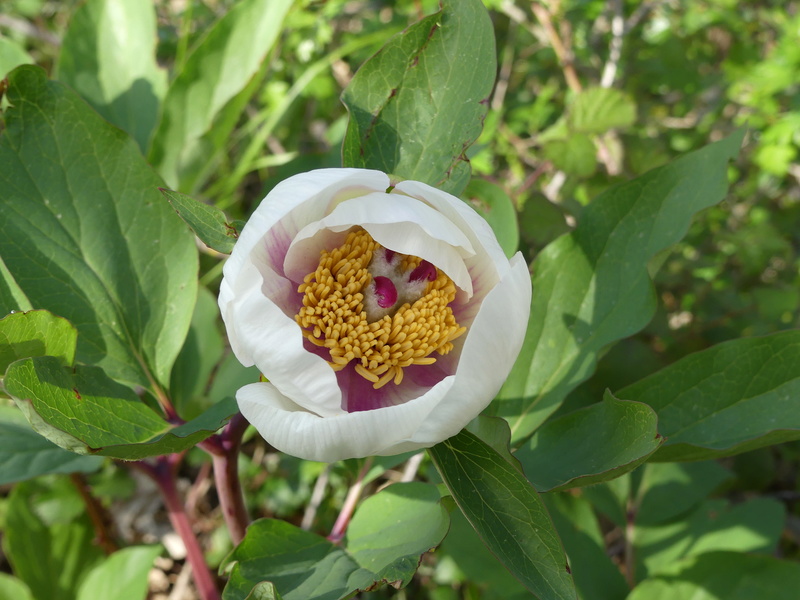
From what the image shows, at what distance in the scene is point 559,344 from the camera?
4.30 feet

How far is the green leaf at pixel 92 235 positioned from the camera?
113cm

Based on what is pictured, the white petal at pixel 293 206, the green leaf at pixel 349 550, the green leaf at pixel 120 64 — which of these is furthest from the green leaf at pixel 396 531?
the green leaf at pixel 120 64

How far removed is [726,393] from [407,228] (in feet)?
2.26

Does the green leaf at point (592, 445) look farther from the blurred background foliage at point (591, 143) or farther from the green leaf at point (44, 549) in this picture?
the green leaf at point (44, 549)

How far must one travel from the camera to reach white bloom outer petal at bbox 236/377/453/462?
0.82 m

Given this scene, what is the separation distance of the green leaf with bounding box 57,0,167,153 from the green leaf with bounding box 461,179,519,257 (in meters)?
1.06

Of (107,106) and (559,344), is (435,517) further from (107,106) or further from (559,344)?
(107,106)

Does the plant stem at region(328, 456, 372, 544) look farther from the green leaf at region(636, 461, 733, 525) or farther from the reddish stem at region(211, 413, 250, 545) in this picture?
the green leaf at region(636, 461, 733, 525)

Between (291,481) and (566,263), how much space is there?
1.29 m

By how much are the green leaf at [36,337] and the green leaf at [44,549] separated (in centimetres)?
115

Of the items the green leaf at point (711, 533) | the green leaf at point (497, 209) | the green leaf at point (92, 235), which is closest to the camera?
the green leaf at point (92, 235)

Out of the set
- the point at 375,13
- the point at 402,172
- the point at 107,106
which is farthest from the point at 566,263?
the point at 375,13

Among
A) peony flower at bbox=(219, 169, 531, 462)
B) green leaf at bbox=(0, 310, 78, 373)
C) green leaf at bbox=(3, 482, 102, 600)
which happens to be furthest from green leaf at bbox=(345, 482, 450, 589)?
green leaf at bbox=(3, 482, 102, 600)

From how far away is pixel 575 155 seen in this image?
1871 millimetres
